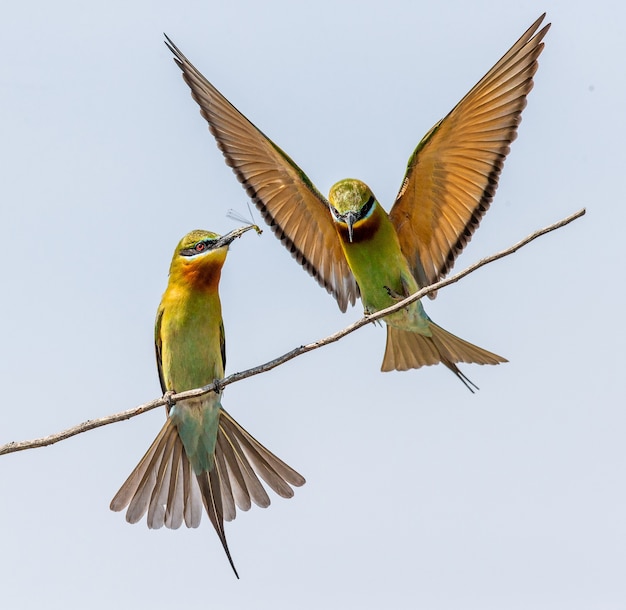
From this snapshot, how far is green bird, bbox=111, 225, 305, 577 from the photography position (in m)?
3.80

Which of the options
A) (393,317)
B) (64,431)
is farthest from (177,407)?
(64,431)

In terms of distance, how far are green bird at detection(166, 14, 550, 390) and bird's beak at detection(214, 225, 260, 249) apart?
39 cm

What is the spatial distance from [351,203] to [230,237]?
1.60 feet

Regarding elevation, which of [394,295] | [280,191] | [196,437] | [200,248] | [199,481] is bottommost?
[199,481]

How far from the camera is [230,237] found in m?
3.76

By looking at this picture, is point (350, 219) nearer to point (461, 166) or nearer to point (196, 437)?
point (461, 166)

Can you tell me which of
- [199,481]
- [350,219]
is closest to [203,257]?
[350,219]

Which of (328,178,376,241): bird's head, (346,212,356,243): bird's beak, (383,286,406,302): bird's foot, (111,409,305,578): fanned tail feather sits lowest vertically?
(111,409,305,578): fanned tail feather

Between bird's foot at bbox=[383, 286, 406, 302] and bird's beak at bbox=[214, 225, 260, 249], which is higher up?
bird's beak at bbox=[214, 225, 260, 249]

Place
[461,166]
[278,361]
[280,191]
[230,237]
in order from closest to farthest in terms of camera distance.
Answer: [278,361] < [230,237] < [461,166] < [280,191]

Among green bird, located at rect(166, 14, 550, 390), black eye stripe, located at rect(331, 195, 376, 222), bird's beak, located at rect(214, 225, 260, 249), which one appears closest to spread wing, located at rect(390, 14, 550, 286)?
green bird, located at rect(166, 14, 550, 390)

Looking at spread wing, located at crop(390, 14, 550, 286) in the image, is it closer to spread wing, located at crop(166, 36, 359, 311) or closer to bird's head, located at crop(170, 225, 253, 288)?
spread wing, located at crop(166, 36, 359, 311)

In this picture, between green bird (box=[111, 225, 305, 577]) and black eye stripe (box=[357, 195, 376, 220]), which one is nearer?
green bird (box=[111, 225, 305, 577])

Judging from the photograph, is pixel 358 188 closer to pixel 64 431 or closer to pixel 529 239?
pixel 529 239
